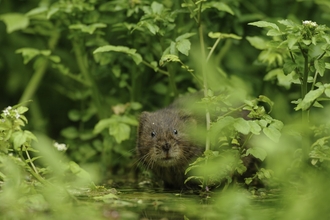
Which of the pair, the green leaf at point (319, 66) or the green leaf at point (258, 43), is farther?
the green leaf at point (258, 43)

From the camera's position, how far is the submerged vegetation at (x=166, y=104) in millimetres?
3834

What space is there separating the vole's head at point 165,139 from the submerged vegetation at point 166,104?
0.72ft

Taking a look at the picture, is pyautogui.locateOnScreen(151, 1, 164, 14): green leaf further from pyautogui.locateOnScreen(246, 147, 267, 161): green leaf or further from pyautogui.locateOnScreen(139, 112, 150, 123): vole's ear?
pyautogui.locateOnScreen(246, 147, 267, 161): green leaf

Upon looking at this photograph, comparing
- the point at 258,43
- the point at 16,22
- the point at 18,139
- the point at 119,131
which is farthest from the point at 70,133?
the point at 18,139

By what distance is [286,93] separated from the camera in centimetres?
645

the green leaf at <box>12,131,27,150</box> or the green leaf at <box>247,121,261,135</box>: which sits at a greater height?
the green leaf at <box>247,121,261,135</box>

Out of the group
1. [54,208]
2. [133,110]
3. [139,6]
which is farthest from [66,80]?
[54,208]

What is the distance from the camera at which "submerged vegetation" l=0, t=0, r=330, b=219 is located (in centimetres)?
383

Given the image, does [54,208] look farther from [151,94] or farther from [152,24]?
[151,94]

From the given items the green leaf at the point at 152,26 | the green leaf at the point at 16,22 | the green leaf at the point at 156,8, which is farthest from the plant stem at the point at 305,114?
the green leaf at the point at 16,22

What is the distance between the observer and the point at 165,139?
4.97m

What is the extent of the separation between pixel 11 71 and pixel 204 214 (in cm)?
424

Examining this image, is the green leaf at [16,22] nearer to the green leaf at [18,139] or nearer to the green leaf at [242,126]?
the green leaf at [18,139]

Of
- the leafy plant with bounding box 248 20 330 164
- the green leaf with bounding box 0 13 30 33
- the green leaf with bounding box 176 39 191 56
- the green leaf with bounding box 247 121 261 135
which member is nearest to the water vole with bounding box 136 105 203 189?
the green leaf with bounding box 176 39 191 56
